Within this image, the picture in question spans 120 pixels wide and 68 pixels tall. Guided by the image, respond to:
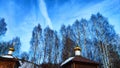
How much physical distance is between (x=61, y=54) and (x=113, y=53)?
24.9 ft

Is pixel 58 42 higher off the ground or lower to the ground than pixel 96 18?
lower

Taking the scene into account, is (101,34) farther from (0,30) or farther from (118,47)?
(0,30)

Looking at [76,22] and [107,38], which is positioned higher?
[76,22]

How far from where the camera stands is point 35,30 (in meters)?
21.9

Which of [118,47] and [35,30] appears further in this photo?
[35,30]

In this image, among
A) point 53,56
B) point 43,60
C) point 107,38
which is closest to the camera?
point 107,38

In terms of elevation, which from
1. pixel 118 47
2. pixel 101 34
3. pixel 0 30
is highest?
pixel 0 30

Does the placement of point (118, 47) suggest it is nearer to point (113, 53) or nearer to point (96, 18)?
point (113, 53)

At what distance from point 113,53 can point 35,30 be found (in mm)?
11423

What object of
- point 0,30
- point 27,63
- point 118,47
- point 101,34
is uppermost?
point 0,30

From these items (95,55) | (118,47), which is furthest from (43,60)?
(118,47)

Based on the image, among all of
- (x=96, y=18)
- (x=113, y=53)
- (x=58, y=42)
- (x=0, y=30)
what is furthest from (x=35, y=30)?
(x=113, y=53)

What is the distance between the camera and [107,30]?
1867cm

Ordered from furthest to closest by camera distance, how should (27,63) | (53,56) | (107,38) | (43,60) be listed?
(53,56)
(43,60)
(27,63)
(107,38)
